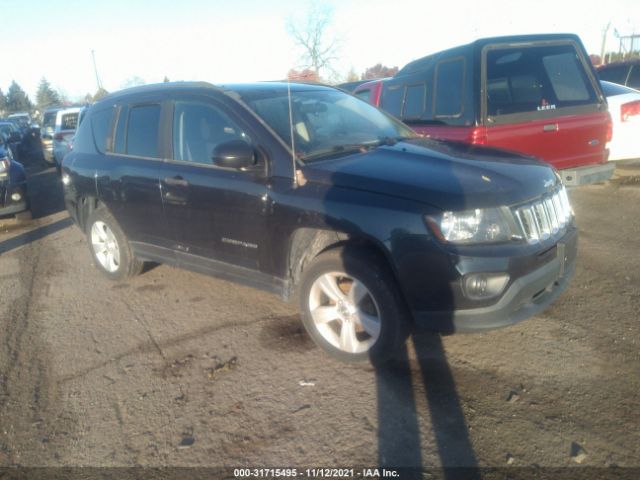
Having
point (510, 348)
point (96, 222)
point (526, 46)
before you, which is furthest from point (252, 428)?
point (526, 46)

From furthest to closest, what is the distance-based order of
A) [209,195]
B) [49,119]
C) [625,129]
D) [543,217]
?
[49,119]
[625,129]
[209,195]
[543,217]

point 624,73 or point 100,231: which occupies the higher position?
point 624,73

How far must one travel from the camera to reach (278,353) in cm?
371

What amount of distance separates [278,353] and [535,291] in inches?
70.0

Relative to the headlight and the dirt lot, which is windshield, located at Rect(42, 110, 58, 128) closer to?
the dirt lot

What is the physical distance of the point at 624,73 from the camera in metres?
11.8

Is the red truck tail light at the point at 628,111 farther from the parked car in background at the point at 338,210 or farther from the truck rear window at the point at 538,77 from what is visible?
the parked car in background at the point at 338,210

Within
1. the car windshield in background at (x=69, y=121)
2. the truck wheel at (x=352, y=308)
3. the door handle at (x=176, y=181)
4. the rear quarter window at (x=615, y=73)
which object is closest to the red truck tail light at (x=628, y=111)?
the truck wheel at (x=352, y=308)

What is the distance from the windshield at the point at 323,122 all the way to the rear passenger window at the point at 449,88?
1267 millimetres

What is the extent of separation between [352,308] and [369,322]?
15cm

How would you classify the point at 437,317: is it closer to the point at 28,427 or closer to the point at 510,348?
the point at 510,348

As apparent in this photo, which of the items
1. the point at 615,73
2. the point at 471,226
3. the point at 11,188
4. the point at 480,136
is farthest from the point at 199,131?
the point at 615,73

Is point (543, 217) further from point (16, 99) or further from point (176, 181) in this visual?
point (16, 99)

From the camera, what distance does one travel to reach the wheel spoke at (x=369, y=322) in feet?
10.8
